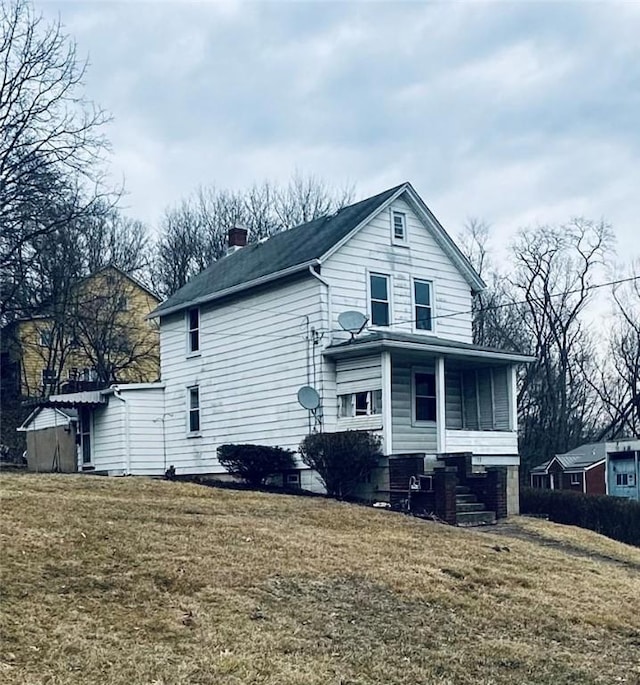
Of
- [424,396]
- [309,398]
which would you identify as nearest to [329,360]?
[309,398]

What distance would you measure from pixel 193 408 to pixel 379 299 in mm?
6455

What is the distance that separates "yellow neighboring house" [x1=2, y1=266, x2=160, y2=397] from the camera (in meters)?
37.6

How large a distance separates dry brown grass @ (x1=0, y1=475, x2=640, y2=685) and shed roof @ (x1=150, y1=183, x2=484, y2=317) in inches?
332

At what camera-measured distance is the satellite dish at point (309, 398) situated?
20.3 metres

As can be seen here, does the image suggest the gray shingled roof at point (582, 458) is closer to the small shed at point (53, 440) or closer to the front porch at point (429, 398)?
the front porch at point (429, 398)

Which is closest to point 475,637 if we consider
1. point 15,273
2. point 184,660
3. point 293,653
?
point 293,653

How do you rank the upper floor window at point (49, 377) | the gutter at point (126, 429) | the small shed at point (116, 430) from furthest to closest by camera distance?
the upper floor window at point (49, 377), the small shed at point (116, 430), the gutter at point (126, 429)

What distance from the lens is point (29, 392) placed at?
39.8 metres

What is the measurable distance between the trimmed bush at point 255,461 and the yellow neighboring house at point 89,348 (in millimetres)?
16808

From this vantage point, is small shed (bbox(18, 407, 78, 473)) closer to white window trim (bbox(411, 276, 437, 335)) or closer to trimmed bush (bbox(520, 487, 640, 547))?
white window trim (bbox(411, 276, 437, 335))

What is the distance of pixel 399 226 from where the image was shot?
22828mm

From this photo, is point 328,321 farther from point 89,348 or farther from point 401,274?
point 89,348

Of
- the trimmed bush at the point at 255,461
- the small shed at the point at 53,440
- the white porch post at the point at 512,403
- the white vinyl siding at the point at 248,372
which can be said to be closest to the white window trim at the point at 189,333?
the white vinyl siding at the point at 248,372

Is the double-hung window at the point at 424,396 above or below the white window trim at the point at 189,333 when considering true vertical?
below
